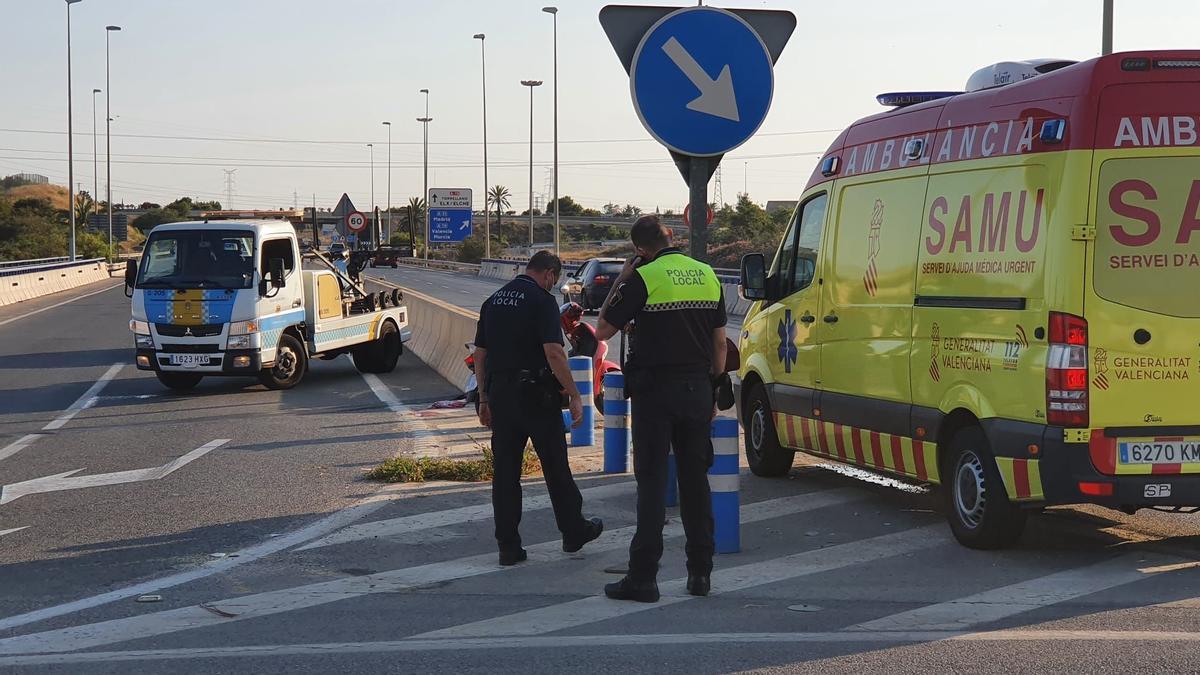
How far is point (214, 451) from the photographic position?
484 inches

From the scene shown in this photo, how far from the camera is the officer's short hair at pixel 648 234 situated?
22.4ft

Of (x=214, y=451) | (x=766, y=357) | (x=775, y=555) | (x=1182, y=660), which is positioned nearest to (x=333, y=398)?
(x=214, y=451)

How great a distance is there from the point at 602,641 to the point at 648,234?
1.99m

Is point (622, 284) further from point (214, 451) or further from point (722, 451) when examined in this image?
point (214, 451)

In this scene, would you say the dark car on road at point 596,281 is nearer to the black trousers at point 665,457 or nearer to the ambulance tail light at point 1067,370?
the ambulance tail light at point 1067,370

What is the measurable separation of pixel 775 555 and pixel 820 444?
6.11 feet

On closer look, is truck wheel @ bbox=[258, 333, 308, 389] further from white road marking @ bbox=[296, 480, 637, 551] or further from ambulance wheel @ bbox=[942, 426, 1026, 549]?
ambulance wheel @ bbox=[942, 426, 1026, 549]

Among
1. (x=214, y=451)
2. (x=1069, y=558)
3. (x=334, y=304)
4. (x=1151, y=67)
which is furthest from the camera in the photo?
(x=334, y=304)

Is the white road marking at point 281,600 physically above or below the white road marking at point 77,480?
above

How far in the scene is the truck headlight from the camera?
17.3m

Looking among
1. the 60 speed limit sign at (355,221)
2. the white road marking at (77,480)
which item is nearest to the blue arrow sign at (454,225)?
the 60 speed limit sign at (355,221)

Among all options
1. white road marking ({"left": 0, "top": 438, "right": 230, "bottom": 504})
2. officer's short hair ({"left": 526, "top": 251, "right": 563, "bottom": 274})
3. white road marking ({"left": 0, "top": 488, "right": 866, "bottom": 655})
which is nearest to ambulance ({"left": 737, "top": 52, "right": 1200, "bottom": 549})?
white road marking ({"left": 0, "top": 488, "right": 866, "bottom": 655})

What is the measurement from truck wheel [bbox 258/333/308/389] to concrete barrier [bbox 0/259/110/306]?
25.0m

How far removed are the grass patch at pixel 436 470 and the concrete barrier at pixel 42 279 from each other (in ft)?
109
